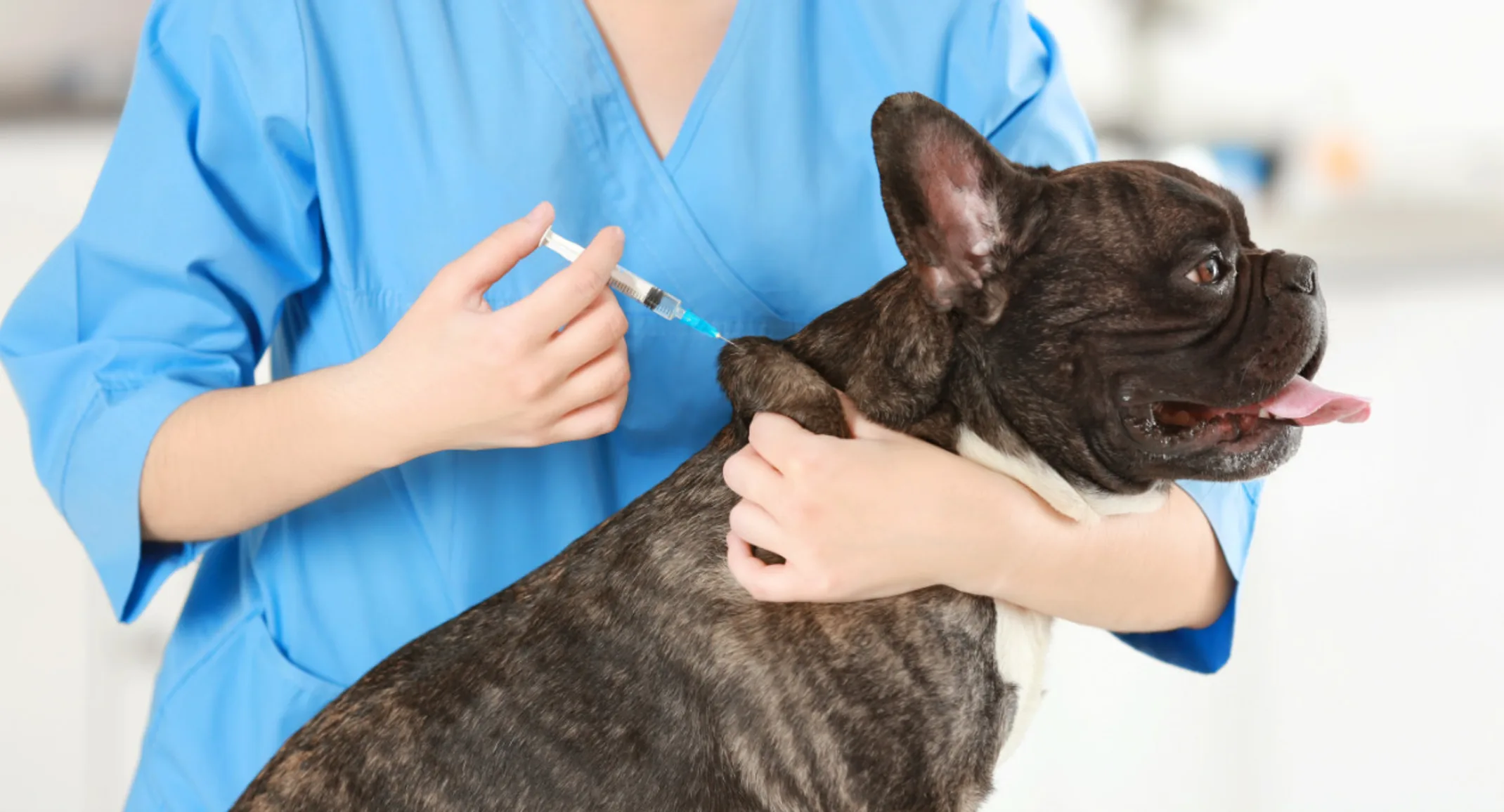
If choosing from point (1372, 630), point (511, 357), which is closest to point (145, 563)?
point (511, 357)

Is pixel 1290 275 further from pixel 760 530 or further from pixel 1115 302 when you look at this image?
pixel 760 530

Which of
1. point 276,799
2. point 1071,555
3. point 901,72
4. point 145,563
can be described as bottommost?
point 276,799

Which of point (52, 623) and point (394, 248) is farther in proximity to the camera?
point (52, 623)

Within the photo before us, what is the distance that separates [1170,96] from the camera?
2850 millimetres

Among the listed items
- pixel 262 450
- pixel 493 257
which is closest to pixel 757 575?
pixel 493 257

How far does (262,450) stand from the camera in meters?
0.99

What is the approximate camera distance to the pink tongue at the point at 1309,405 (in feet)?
2.91

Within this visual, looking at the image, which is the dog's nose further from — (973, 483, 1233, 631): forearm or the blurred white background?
the blurred white background

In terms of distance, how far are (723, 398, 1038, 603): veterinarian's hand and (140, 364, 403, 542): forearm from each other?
0.28 meters

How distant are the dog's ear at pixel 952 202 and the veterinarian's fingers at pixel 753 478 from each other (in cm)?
18

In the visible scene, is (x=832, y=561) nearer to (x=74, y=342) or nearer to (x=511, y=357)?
(x=511, y=357)

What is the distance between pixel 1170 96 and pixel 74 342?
7.96ft

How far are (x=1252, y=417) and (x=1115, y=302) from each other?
0.44ft

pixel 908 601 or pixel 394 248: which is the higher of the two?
pixel 394 248
